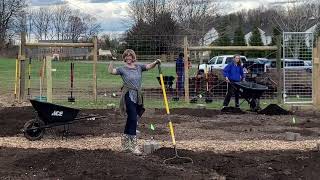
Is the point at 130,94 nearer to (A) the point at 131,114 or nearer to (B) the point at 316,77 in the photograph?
(A) the point at 131,114

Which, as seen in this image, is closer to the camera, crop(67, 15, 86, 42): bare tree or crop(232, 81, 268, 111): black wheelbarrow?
crop(232, 81, 268, 111): black wheelbarrow

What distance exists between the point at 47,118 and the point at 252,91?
24.8 feet

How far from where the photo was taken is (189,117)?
1466 cm

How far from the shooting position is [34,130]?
35.1 ft

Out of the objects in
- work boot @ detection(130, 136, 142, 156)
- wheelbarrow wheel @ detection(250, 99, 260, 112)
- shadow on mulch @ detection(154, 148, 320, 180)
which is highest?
wheelbarrow wheel @ detection(250, 99, 260, 112)

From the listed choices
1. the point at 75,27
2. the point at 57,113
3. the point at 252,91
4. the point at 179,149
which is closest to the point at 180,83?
the point at 252,91

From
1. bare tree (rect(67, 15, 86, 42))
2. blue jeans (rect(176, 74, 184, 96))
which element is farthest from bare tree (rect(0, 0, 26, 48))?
blue jeans (rect(176, 74, 184, 96))

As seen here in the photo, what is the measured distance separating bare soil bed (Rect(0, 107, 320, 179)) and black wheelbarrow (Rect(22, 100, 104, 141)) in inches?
7.7

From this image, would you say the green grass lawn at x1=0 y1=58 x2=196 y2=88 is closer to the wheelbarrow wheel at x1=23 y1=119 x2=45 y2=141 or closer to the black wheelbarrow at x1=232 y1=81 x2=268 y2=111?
the black wheelbarrow at x1=232 y1=81 x2=268 y2=111

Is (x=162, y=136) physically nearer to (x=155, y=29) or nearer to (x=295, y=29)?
(x=295, y=29)

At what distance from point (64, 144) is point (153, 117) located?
4.52 m

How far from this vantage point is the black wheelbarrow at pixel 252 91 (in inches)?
636

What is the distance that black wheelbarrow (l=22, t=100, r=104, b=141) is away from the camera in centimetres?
1029

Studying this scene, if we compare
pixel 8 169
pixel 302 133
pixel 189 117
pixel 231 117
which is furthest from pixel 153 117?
pixel 8 169
